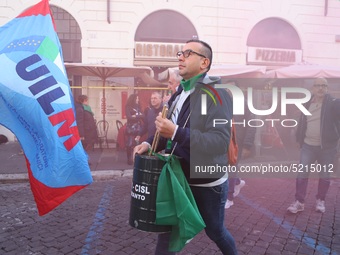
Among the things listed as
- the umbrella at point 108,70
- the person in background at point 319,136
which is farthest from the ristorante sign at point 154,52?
the person in background at point 319,136

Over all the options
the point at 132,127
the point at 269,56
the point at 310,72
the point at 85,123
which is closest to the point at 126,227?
the point at 132,127

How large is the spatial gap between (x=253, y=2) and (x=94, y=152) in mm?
8964

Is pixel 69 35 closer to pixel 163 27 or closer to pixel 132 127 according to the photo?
pixel 163 27

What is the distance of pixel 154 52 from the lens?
12008 millimetres

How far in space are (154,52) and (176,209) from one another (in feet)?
34.7

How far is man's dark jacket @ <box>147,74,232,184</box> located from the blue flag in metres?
Result: 1.08

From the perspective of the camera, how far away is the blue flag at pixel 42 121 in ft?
9.22

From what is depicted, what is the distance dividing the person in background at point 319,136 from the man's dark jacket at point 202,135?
2.69 m

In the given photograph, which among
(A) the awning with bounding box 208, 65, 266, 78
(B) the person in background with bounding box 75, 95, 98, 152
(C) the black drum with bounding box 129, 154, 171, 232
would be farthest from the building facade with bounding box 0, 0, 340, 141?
(C) the black drum with bounding box 129, 154, 171, 232

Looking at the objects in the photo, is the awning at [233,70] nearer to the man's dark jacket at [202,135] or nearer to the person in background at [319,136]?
the person in background at [319,136]

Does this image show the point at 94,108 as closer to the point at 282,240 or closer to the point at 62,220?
the point at 62,220

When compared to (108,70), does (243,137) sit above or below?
below

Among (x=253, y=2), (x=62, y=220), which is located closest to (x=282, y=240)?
(x=62, y=220)

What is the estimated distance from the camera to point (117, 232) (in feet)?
12.6
